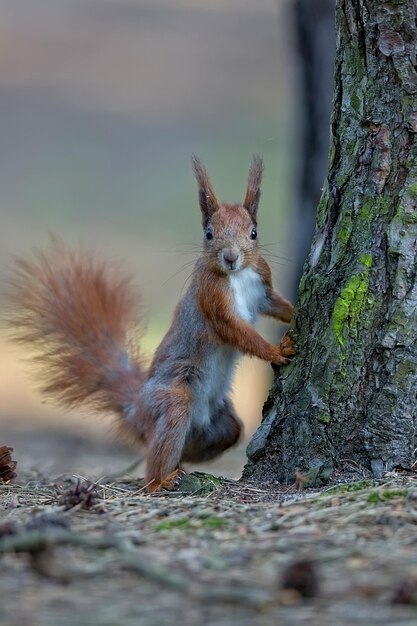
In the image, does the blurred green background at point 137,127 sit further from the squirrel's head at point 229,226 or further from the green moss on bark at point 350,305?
the green moss on bark at point 350,305

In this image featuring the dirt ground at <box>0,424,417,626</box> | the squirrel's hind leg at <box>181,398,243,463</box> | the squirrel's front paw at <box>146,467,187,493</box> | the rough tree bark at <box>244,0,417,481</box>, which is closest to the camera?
the dirt ground at <box>0,424,417,626</box>

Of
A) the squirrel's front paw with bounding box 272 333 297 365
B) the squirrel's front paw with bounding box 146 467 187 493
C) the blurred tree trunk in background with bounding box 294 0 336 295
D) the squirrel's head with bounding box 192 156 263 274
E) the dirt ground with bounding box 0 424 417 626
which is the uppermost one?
the blurred tree trunk in background with bounding box 294 0 336 295

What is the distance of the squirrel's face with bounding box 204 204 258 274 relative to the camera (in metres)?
4.85

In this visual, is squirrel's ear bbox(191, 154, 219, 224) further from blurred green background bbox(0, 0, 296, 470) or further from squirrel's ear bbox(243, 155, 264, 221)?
blurred green background bbox(0, 0, 296, 470)

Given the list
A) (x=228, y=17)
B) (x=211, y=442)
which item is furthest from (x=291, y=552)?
(x=228, y=17)

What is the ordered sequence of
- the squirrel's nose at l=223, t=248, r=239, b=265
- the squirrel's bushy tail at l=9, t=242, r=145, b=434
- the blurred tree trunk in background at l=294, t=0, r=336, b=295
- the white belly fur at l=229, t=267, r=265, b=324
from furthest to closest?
1. the blurred tree trunk in background at l=294, t=0, r=336, b=295
2. the squirrel's bushy tail at l=9, t=242, r=145, b=434
3. the white belly fur at l=229, t=267, r=265, b=324
4. the squirrel's nose at l=223, t=248, r=239, b=265

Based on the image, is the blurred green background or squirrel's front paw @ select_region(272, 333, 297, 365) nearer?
squirrel's front paw @ select_region(272, 333, 297, 365)

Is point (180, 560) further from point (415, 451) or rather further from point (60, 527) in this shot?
point (415, 451)

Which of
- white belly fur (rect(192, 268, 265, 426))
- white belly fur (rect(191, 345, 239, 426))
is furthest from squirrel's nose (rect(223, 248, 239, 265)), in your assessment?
white belly fur (rect(191, 345, 239, 426))

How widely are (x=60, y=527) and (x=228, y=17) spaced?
2195 centimetres

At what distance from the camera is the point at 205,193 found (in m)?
4.98

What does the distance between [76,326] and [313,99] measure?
10.3ft

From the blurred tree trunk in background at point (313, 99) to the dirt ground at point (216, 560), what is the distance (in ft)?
13.8

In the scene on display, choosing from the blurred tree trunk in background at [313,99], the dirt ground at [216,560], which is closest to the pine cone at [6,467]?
the dirt ground at [216,560]
